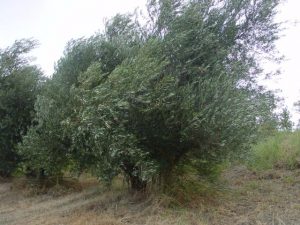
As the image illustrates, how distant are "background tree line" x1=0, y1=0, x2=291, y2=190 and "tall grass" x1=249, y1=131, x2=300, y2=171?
8.30ft

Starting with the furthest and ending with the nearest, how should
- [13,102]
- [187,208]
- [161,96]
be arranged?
[13,102]
[187,208]
[161,96]

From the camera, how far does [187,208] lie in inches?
388

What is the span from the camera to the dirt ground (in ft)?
29.5

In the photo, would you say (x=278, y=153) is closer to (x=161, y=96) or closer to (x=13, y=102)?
(x=161, y=96)

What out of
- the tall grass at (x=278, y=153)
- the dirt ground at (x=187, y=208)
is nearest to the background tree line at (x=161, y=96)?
the dirt ground at (x=187, y=208)

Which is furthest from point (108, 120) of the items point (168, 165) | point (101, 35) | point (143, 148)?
point (101, 35)

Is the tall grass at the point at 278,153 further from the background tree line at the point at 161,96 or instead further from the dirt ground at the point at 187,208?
the background tree line at the point at 161,96

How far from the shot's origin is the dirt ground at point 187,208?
899 centimetres

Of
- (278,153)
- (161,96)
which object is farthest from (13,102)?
(278,153)

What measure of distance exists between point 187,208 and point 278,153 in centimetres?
517

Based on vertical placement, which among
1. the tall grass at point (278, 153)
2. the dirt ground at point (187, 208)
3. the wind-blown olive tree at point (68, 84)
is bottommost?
the dirt ground at point (187, 208)

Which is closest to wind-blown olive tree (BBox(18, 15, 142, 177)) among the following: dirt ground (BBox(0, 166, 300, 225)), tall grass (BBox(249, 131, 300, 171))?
dirt ground (BBox(0, 166, 300, 225))

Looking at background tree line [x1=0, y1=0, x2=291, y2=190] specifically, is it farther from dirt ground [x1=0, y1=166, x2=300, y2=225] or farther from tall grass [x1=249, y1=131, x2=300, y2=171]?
tall grass [x1=249, y1=131, x2=300, y2=171]

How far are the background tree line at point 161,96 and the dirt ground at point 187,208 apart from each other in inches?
34.3
